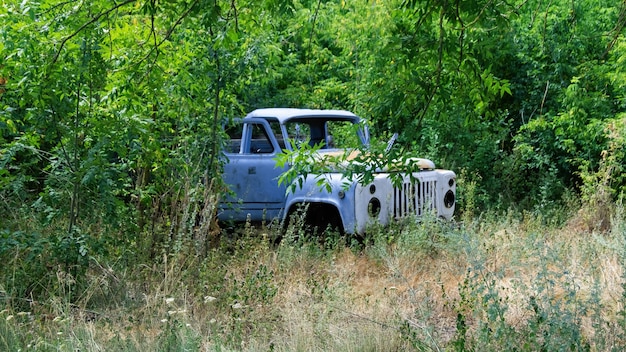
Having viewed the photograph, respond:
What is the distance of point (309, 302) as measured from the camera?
5422 mm

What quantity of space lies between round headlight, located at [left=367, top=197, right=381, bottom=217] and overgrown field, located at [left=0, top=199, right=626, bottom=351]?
52cm

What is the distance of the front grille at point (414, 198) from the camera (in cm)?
808

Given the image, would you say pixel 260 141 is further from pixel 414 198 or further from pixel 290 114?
pixel 414 198

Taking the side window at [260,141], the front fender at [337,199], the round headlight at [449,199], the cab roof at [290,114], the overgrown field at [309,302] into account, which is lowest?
the overgrown field at [309,302]

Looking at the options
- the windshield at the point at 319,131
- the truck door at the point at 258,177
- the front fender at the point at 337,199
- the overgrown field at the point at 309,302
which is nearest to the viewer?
the overgrown field at the point at 309,302

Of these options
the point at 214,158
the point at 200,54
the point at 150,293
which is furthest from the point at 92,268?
the point at 200,54

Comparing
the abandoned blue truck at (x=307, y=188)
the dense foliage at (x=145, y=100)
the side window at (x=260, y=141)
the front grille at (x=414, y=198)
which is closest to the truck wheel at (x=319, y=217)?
the abandoned blue truck at (x=307, y=188)

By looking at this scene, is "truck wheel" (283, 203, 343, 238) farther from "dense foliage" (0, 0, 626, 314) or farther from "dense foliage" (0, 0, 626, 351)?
"dense foliage" (0, 0, 626, 314)

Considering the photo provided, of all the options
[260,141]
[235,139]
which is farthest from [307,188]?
[235,139]

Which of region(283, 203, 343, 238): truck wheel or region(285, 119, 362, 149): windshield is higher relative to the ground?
region(285, 119, 362, 149): windshield

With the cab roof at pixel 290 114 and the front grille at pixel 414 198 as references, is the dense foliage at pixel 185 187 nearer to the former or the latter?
the front grille at pixel 414 198

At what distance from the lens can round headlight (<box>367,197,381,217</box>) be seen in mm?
7687

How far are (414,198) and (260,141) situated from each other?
1.81m

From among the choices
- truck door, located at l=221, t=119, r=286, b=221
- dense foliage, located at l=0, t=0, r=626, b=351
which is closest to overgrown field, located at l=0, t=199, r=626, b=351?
dense foliage, located at l=0, t=0, r=626, b=351
